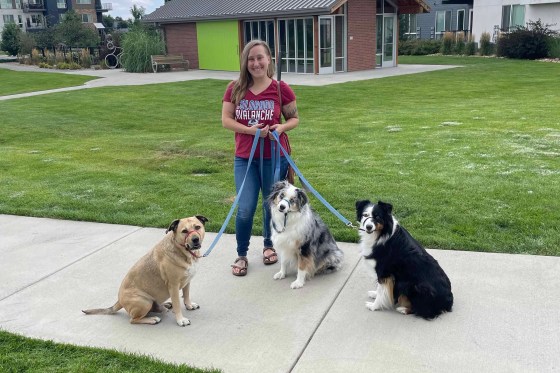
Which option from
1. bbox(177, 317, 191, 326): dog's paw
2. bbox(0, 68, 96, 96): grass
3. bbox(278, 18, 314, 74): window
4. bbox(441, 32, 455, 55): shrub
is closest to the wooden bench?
bbox(0, 68, 96, 96): grass

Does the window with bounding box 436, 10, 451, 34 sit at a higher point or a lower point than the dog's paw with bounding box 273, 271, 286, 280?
higher

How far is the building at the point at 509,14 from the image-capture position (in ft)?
108

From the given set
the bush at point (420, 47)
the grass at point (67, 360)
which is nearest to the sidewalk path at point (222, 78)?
the bush at point (420, 47)

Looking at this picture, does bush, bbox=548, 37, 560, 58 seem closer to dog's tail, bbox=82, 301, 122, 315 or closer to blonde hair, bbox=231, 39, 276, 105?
blonde hair, bbox=231, 39, 276, 105

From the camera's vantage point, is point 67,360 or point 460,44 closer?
point 67,360

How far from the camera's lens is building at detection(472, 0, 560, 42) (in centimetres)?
3300

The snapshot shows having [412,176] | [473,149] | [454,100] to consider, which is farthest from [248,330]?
[454,100]

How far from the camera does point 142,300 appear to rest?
3.92 meters

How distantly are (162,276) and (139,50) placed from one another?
29.6 m

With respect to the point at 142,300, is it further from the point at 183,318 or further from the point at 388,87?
the point at 388,87

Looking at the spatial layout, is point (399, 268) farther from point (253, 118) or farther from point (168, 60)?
point (168, 60)

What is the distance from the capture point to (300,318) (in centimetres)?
404

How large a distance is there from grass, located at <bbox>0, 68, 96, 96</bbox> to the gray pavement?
2007 centimetres

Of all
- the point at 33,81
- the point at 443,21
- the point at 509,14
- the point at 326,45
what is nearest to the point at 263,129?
the point at 326,45
